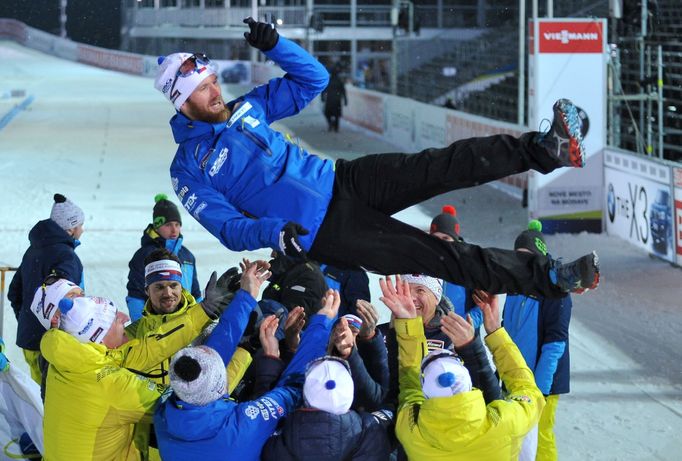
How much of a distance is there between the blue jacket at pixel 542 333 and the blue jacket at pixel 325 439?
1743 mm

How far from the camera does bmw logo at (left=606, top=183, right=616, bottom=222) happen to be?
12.6 metres

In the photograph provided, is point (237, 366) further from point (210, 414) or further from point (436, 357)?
point (436, 357)

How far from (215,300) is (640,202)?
26.1 feet

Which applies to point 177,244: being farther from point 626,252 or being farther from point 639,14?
point 639,14

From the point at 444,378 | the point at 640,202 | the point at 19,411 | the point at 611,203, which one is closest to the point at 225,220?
the point at 444,378

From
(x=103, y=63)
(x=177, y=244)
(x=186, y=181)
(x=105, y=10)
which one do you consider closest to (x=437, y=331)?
(x=186, y=181)

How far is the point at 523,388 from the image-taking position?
4.26 metres

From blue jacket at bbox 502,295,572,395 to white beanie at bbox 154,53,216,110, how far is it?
1984mm

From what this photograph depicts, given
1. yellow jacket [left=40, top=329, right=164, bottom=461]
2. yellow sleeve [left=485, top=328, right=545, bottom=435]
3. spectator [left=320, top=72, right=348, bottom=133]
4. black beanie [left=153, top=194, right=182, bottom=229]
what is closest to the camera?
yellow sleeve [left=485, top=328, right=545, bottom=435]

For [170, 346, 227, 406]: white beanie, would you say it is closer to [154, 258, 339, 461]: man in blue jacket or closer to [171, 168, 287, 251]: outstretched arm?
[154, 258, 339, 461]: man in blue jacket

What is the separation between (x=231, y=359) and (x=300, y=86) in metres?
1.51

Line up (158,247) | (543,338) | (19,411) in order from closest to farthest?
(19,411)
(543,338)
(158,247)

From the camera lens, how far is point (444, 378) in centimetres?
373

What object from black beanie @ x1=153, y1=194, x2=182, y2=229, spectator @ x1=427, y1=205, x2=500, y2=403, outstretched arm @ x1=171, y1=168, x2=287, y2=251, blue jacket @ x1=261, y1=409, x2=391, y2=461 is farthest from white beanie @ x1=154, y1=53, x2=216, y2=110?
black beanie @ x1=153, y1=194, x2=182, y2=229
